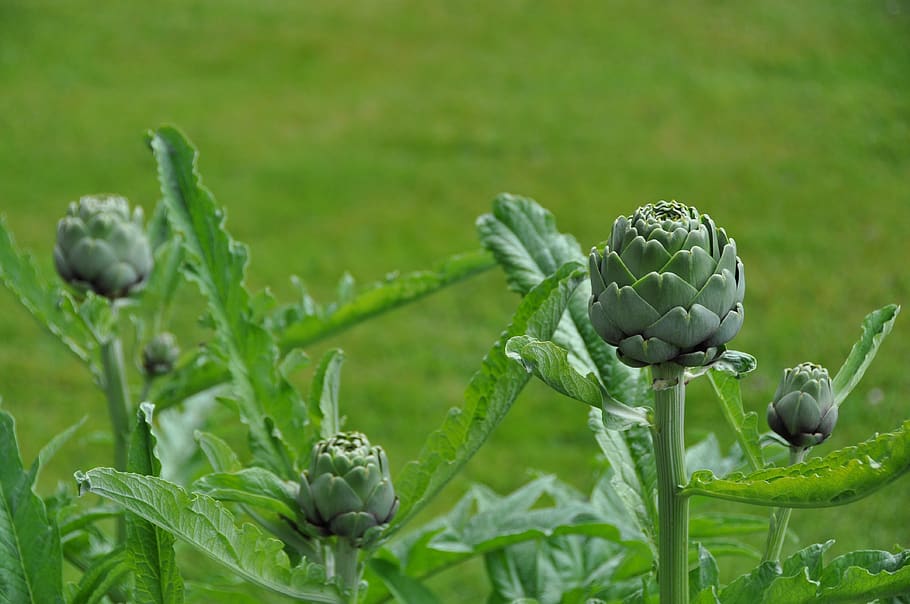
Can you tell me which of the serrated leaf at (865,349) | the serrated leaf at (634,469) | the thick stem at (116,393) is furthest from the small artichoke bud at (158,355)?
the serrated leaf at (865,349)

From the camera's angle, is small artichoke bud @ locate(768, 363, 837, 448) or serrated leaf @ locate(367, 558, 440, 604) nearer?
small artichoke bud @ locate(768, 363, 837, 448)

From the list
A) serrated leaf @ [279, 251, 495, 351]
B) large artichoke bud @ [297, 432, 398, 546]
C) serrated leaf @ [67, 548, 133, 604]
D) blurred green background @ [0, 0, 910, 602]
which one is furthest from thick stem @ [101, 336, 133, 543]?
blurred green background @ [0, 0, 910, 602]

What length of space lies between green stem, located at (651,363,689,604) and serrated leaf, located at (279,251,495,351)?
1.15 feet

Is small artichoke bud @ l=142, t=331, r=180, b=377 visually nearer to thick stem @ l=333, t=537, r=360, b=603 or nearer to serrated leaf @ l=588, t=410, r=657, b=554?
thick stem @ l=333, t=537, r=360, b=603

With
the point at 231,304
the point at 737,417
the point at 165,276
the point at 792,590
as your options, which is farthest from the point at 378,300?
the point at 792,590

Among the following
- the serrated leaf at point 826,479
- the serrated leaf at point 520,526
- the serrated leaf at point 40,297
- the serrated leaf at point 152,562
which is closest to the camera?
the serrated leaf at point 826,479

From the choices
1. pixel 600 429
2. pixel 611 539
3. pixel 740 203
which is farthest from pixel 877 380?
pixel 600 429

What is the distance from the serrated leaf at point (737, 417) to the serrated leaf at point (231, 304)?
0.32 metres

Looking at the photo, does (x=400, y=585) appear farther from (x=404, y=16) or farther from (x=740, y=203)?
(x=404, y=16)

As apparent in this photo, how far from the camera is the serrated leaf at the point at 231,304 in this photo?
0.85m

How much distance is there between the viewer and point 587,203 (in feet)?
14.1

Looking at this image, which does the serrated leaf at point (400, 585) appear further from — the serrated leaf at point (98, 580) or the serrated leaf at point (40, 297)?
the serrated leaf at point (40, 297)

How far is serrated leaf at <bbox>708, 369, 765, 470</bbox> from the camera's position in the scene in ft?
2.47

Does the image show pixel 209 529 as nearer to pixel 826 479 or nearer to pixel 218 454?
pixel 218 454
